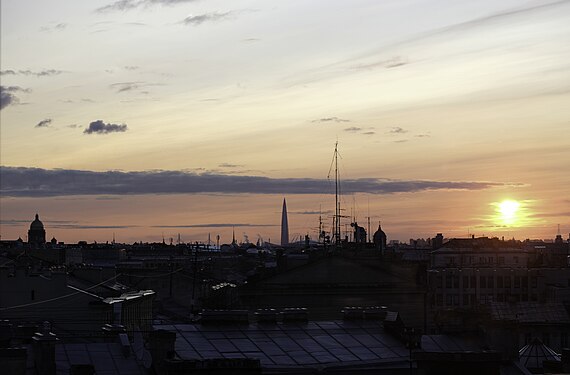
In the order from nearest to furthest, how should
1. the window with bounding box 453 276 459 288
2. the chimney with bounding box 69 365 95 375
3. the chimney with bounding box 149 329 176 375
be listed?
the chimney with bounding box 69 365 95 375
the chimney with bounding box 149 329 176 375
the window with bounding box 453 276 459 288

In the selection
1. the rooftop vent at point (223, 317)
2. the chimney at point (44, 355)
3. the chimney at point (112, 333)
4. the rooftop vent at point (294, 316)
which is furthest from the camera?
the rooftop vent at point (294, 316)

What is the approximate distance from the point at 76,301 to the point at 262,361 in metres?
27.7

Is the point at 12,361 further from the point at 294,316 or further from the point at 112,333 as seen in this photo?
the point at 294,316

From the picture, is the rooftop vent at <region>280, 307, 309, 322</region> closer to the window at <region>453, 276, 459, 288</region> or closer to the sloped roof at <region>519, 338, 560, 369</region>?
the sloped roof at <region>519, 338, 560, 369</region>

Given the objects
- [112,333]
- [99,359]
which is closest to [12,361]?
[99,359]

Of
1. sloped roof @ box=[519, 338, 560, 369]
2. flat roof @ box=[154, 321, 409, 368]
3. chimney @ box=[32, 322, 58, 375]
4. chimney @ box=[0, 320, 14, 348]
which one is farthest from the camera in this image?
sloped roof @ box=[519, 338, 560, 369]

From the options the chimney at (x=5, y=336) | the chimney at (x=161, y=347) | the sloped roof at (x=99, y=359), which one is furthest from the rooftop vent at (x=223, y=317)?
the chimney at (x=5, y=336)

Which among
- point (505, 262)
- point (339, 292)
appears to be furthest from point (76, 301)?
point (505, 262)

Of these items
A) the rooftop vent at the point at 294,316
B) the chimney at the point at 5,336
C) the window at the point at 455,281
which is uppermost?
the rooftop vent at the point at 294,316

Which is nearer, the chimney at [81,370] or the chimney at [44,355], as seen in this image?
the chimney at [81,370]

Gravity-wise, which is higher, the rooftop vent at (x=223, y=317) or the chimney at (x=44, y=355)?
the rooftop vent at (x=223, y=317)

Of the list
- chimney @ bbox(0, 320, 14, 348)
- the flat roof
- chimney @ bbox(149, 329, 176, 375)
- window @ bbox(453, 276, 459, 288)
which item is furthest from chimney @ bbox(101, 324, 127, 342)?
window @ bbox(453, 276, 459, 288)

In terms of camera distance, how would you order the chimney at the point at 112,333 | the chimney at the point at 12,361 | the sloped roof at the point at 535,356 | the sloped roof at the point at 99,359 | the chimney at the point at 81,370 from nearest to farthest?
1. the chimney at the point at 12,361
2. the chimney at the point at 81,370
3. the sloped roof at the point at 99,359
4. the chimney at the point at 112,333
5. the sloped roof at the point at 535,356

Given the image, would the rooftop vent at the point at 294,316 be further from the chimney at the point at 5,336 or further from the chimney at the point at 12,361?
the chimney at the point at 12,361
